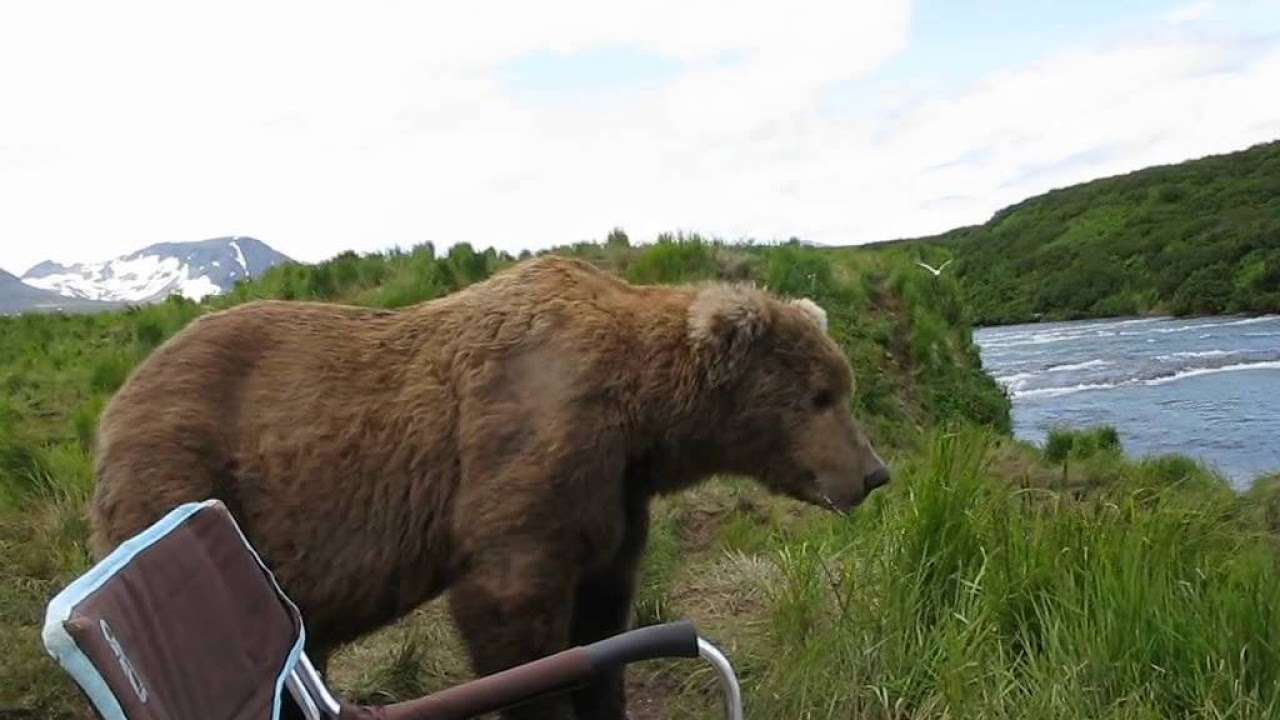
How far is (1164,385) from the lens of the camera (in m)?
17.3

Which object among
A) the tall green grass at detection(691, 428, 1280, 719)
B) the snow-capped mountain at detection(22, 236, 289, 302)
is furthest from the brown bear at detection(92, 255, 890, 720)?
the snow-capped mountain at detection(22, 236, 289, 302)

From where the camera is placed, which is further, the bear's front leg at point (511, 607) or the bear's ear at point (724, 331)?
the bear's ear at point (724, 331)

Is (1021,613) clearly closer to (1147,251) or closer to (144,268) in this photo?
(1147,251)

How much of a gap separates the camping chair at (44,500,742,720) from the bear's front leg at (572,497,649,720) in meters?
1.32

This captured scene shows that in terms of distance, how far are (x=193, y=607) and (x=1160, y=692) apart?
287 centimetres

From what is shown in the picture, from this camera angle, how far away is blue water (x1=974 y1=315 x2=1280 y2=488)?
42.0 ft

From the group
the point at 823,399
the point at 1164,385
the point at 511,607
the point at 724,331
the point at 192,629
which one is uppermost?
the point at 724,331

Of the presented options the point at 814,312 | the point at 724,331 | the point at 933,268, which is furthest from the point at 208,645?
the point at 933,268

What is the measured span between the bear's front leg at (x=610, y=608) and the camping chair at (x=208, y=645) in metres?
1.32

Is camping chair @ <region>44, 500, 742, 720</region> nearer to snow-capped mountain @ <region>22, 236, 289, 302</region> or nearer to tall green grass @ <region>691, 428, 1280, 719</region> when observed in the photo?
tall green grass @ <region>691, 428, 1280, 719</region>

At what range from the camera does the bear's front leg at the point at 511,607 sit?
354cm

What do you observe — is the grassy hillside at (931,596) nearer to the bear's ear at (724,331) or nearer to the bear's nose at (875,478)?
the bear's nose at (875,478)

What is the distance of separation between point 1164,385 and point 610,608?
598 inches

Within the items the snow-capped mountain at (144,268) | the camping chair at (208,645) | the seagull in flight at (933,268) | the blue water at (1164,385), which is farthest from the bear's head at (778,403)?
the snow-capped mountain at (144,268)
